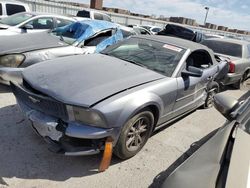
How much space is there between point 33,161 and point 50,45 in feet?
9.19

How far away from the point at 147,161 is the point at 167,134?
880 mm

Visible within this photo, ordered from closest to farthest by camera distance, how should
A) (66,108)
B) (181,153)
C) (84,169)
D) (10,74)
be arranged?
(66,108) → (84,169) → (181,153) → (10,74)

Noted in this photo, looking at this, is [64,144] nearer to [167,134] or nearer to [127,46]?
[167,134]

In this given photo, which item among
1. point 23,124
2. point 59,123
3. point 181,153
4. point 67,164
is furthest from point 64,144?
point 181,153

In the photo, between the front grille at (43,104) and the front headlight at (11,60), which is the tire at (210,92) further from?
the front headlight at (11,60)

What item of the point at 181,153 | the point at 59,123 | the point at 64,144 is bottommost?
the point at 181,153

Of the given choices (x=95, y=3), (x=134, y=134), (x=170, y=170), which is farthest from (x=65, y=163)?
(x=95, y=3)

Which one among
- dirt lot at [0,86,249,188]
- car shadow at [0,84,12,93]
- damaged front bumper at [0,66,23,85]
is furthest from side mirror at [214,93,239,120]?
car shadow at [0,84,12,93]

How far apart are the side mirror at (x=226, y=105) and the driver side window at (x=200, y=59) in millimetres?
1280

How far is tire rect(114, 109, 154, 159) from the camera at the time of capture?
3.01 metres

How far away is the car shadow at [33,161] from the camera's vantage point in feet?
9.37

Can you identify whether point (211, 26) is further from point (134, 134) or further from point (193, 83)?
point (134, 134)

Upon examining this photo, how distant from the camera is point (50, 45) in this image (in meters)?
5.16

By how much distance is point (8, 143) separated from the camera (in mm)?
3301
